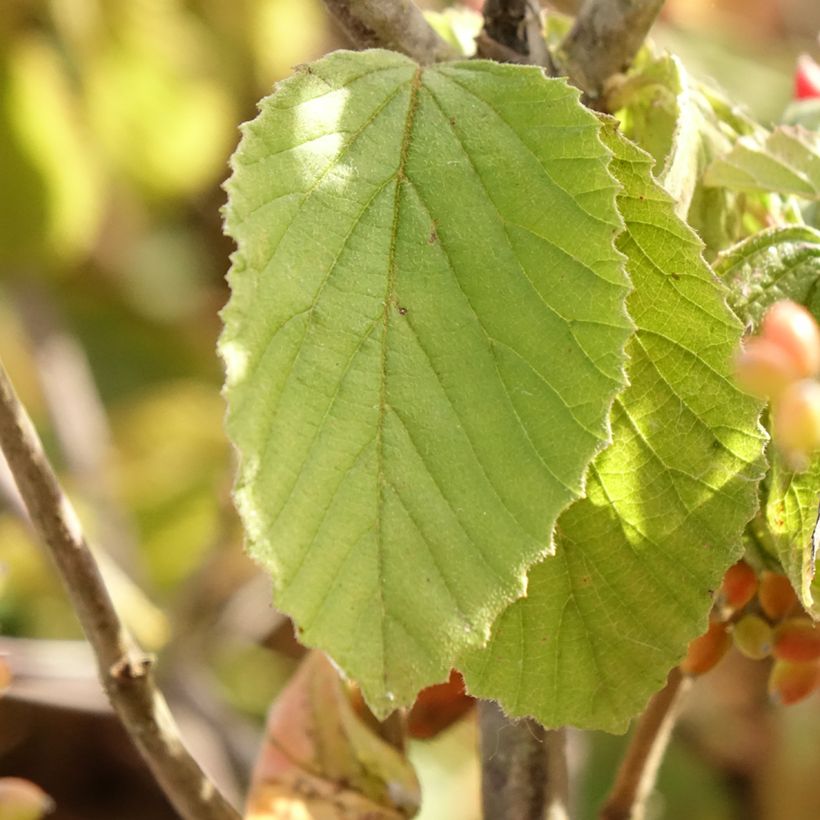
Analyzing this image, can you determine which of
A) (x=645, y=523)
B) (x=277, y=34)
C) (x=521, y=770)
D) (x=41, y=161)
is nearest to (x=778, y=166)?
(x=645, y=523)

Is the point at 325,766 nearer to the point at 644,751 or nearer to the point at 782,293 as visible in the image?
the point at 644,751

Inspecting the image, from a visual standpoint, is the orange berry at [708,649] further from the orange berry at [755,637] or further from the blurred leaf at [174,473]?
the blurred leaf at [174,473]

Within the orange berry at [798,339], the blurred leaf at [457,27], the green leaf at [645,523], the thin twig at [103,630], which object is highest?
the orange berry at [798,339]

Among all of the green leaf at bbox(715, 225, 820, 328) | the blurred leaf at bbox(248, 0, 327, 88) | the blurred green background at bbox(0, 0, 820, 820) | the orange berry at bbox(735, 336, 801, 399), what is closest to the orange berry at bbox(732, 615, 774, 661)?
the green leaf at bbox(715, 225, 820, 328)

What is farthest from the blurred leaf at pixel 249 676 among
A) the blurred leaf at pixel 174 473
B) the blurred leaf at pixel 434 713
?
the blurred leaf at pixel 434 713

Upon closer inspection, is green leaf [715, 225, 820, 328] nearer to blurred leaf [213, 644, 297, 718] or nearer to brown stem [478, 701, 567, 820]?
brown stem [478, 701, 567, 820]

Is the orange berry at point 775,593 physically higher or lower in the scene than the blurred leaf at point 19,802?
higher

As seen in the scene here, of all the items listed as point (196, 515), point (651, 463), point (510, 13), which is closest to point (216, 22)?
point (196, 515)
